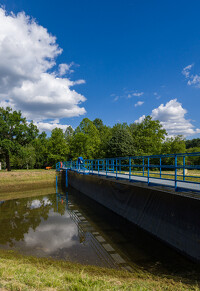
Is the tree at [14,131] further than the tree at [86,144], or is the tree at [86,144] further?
the tree at [86,144]

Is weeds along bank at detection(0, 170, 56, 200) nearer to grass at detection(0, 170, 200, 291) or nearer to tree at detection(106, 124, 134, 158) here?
tree at detection(106, 124, 134, 158)

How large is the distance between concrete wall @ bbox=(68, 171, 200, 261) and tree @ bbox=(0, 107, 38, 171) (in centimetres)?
2811

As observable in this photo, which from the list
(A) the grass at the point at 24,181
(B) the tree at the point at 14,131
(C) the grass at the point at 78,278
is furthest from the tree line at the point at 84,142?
(C) the grass at the point at 78,278

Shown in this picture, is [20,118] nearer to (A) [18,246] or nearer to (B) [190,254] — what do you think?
(A) [18,246]

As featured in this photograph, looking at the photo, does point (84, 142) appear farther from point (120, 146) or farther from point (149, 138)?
point (149, 138)

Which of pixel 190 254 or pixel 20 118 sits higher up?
pixel 20 118

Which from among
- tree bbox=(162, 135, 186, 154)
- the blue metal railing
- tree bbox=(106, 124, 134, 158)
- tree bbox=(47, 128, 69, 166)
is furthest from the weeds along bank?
tree bbox=(162, 135, 186, 154)

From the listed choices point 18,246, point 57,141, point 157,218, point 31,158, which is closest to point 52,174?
point 57,141

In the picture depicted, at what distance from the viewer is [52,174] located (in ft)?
99.3

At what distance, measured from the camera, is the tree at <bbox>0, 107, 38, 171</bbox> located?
36.2 metres

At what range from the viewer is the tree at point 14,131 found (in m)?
36.2

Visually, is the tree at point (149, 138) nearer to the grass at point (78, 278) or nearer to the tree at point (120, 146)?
the tree at point (120, 146)

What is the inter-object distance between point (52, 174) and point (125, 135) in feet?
56.4

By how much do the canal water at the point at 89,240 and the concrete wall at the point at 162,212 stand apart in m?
0.39
